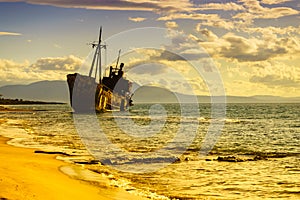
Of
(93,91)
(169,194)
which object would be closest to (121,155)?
(169,194)

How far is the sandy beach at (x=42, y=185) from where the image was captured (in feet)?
35.9

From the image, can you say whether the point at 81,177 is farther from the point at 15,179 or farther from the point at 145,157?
the point at 145,157

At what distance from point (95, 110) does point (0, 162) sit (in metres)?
88.1

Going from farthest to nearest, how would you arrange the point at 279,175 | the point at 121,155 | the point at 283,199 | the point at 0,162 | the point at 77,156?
the point at 121,155
the point at 77,156
the point at 279,175
the point at 0,162
the point at 283,199

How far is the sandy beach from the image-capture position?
431 inches

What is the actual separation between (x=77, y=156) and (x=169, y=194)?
386 inches

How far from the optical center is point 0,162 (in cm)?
1678

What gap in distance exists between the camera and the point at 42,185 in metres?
12.3

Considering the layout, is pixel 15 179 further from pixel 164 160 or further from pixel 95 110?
pixel 95 110

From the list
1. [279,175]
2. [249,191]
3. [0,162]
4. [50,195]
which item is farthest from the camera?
[279,175]

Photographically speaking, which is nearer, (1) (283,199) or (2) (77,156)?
(1) (283,199)

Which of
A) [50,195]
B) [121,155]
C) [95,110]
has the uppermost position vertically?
[50,195]

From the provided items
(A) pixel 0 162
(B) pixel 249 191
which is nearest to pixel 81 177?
(A) pixel 0 162

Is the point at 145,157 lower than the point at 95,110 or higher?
higher
